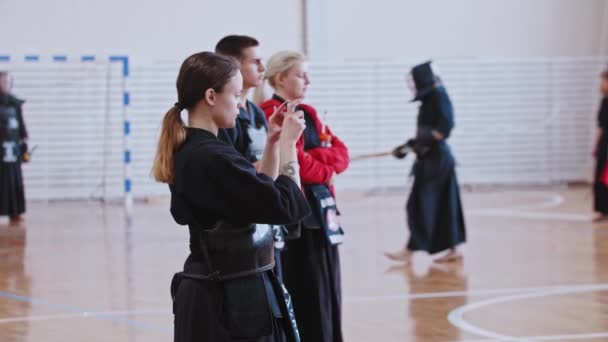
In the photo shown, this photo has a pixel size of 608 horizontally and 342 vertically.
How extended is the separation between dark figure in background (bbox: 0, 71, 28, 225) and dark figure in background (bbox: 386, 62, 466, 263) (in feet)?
17.2

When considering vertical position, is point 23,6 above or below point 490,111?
above

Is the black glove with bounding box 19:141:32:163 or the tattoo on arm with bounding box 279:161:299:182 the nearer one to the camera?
the tattoo on arm with bounding box 279:161:299:182

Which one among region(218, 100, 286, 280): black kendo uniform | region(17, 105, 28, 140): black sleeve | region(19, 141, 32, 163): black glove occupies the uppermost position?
region(218, 100, 286, 280): black kendo uniform

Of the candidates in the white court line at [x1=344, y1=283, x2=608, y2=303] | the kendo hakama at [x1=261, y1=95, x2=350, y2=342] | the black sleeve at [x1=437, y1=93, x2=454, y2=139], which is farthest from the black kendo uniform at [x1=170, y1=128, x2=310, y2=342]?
the black sleeve at [x1=437, y1=93, x2=454, y2=139]

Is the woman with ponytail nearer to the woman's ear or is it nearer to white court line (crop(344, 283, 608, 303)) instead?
the woman's ear

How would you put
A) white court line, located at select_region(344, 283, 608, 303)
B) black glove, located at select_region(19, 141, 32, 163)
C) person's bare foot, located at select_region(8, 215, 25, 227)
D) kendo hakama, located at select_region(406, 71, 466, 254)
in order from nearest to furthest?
white court line, located at select_region(344, 283, 608, 303) → kendo hakama, located at select_region(406, 71, 466, 254) → person's bare foot, located at select_region(8, 215, 25, 227) → black glove, located at select_region(19, 141, 32, 163)

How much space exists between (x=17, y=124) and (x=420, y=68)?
5.59 meters

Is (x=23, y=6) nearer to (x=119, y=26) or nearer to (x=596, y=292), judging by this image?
(x=119, y=26)

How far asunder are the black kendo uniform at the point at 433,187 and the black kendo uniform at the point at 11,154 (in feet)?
17.2

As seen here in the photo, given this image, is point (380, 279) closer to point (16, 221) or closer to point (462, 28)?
point (16, 221)

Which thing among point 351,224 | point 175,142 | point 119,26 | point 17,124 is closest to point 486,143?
point 351,224

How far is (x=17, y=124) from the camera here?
12430mm

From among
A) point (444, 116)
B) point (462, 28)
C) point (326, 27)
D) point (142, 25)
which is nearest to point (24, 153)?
point (142, 25)

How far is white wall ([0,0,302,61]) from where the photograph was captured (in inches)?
580
